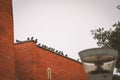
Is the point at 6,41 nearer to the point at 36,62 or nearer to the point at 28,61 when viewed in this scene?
the point at 28,61

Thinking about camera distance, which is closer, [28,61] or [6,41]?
[6,41]

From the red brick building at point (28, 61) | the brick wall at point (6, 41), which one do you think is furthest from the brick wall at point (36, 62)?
the brick wall at point (6, 41)

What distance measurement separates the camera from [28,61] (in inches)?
738

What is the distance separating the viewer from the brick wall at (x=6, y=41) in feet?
48.9

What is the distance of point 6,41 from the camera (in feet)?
50.0

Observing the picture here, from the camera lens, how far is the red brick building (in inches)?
596

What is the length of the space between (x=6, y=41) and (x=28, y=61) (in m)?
3.78

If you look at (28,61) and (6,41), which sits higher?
(6,41)

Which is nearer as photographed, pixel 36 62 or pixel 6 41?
pixel 6 41

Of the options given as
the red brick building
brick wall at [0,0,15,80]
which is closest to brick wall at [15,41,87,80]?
the red brick building

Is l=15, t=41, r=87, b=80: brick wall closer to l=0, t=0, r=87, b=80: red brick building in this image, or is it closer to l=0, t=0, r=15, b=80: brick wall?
l=0, t=0, r=87, b=80: red brick building

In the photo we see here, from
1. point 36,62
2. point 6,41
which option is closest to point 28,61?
point 36,62

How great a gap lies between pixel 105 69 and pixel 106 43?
16.6 metres

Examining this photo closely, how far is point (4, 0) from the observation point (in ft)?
50.8
